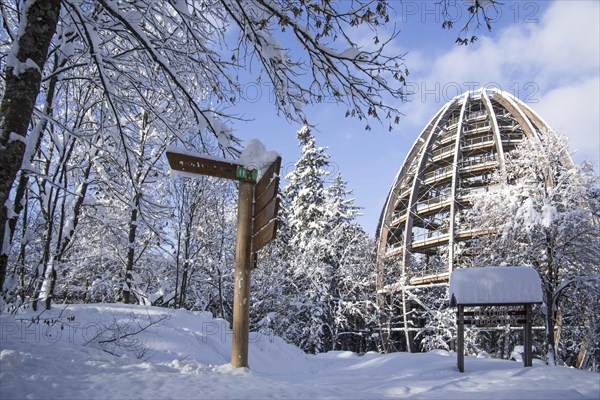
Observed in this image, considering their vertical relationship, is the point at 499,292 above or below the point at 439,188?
below

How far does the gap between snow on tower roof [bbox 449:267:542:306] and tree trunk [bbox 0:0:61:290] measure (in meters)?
7.12

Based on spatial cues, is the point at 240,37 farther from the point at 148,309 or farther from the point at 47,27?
the point at 148,309

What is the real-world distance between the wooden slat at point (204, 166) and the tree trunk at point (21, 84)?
186cm

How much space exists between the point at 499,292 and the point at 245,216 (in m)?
5.07

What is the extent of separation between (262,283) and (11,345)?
1991 cm

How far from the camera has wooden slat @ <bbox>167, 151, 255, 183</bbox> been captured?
512 centimetres

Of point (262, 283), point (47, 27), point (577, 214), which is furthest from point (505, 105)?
point (47, 27)

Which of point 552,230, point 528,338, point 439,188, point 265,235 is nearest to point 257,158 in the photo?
point 265,235

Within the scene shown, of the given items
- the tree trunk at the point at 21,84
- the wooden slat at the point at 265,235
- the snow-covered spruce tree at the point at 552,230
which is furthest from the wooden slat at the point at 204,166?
the snow-covered spruce tree at the point at 552,230

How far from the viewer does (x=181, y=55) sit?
5121mm

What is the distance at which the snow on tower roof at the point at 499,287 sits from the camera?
7.14m

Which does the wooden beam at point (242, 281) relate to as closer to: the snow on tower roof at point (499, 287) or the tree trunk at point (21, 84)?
the tree trunk at point (21, 84)

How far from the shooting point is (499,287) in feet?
23.7

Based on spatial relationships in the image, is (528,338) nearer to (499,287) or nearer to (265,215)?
(499,287)
